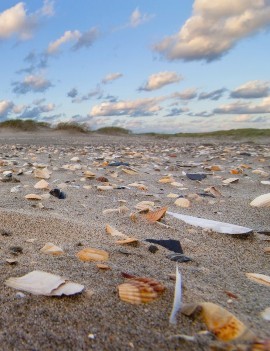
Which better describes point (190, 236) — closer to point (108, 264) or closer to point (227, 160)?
point (108, 264)

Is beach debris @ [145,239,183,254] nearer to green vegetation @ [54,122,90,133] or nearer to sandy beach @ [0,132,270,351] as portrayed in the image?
sandy beach @ [0,132,270,351]

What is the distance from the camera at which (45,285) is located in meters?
1.31

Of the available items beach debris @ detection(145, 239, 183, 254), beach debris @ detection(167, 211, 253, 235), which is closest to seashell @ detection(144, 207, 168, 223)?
beach debris @ detection(167, 211, 253, 235)

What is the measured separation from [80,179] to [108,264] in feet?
9.32

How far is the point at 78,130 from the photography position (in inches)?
757

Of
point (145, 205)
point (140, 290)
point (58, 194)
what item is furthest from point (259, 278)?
point (58, 194)

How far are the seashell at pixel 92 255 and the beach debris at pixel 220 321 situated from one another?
0.55m

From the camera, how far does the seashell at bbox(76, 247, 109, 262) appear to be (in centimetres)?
166

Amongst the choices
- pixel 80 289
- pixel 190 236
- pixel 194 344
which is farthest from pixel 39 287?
pixel 190 236

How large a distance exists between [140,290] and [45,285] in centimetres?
32

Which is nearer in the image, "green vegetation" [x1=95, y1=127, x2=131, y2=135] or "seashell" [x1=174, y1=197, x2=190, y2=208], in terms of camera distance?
"seashell" [x1=174, y1=197, x2=190, y2=208]

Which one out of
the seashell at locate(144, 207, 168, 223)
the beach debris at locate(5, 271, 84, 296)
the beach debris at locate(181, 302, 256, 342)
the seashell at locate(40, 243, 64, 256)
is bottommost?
the seashell at locate(144, 207, 168, 223)

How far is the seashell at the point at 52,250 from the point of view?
1721mm

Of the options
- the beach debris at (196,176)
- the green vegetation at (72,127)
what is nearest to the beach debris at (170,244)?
the beach debris at (196,176)
